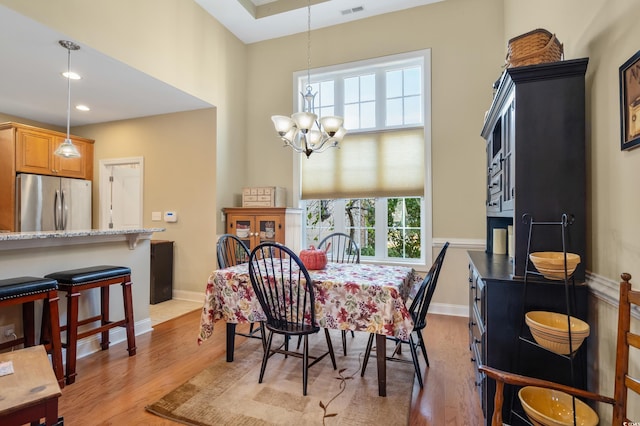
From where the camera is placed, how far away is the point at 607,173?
1.53m

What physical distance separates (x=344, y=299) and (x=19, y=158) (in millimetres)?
5029

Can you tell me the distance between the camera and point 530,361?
1674 millimetres

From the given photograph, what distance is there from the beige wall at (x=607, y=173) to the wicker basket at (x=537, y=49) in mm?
152

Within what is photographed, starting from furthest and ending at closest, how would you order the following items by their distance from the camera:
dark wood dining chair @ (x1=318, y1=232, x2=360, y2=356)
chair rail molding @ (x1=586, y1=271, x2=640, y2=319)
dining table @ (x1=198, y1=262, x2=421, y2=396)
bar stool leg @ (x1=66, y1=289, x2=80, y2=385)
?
A: dark wood dining chair @ (x1=318, y1=232, x2=360, y2=356)
bar stool leg @ (x1=66, y1=289, x2=80, y2=385)
dining table @ (x1=198, y1=262, x2=421, y2=396)
chair rail molding @ (x1=586, y1=271, x2=640, y2=319)

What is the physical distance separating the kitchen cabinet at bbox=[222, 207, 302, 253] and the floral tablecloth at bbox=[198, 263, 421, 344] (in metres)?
1.78

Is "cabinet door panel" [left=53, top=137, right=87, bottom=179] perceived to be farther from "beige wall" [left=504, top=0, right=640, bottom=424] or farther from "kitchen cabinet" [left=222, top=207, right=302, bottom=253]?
"beige wall" [left=504, top=0, right=640, bottom=424]

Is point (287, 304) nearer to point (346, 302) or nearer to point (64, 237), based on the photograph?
point (346, 302)

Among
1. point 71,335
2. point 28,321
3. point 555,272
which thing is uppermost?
point 555,272

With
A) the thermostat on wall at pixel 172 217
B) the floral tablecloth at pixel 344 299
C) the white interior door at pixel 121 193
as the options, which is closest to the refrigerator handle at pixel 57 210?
the white interior door at pixel 121 193

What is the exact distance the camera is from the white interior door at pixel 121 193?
16.2 feet

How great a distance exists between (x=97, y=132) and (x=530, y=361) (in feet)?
20.2

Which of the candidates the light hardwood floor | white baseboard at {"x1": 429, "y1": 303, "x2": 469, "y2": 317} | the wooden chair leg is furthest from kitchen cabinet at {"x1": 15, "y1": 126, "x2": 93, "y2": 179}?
white baseboard at {"x1": 429, "y1": 303, "x2": 469, "y2": 317}

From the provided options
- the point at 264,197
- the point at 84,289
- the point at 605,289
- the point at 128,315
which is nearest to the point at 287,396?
the point at 128,315

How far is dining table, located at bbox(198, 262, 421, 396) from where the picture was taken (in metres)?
2.10
